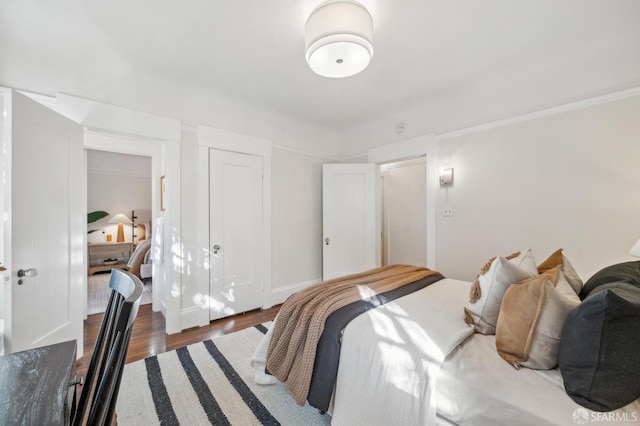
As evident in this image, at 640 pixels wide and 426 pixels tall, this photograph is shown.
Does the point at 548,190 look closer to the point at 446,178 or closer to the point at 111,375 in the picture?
the point at 446,178

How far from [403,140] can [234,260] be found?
2.75 m

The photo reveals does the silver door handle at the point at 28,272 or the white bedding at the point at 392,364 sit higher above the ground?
the silver door handle at the point at 28,272

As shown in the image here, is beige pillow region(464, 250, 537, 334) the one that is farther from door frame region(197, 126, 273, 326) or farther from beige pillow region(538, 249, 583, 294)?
door frame region(197, 126, 273, 326)

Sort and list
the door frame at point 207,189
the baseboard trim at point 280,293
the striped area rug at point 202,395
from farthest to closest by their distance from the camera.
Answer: the baseboard trim at point 280,293 → the door frame at point 207,189 → the striped area rug at point 202,395

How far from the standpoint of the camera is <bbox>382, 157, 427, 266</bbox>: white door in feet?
14.6

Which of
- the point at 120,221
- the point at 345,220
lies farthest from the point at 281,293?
the point at 120,221

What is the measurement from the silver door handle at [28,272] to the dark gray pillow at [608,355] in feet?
9.84

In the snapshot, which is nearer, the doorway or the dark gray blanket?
the dark gray blanket

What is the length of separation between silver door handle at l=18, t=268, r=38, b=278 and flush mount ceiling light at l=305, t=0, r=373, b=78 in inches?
96.3

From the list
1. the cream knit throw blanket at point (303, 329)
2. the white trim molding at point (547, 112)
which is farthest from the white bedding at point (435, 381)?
the white trim molding at point (547, 112)

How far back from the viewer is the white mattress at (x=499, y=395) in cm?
86

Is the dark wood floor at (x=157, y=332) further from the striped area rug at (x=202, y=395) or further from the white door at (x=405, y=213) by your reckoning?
the white door at (x=405, y=213)

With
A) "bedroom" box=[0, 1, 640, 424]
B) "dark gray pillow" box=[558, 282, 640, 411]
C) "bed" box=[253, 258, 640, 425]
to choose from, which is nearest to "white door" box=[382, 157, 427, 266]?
"bedroom" box=[0, 1, 640, 424]

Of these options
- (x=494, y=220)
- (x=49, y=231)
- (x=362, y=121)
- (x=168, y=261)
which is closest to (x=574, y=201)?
(x=494, y=220)
